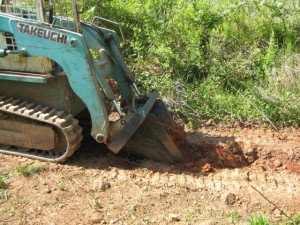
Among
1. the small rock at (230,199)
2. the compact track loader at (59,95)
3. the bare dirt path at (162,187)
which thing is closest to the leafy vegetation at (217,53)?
the bare dirt path at (162,187)

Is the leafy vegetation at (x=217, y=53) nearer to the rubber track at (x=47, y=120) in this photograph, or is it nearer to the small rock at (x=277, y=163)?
the small rock at (x=277, y=163)

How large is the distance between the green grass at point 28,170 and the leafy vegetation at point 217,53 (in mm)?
2268

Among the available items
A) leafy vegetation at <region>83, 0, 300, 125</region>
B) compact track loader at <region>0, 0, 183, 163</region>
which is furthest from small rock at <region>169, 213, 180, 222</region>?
leafy vegetation at <region>83, 0, 300, 125</region>

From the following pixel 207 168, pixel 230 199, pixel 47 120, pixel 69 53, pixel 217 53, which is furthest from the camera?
pixel 217 53

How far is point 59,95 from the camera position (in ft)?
16.1

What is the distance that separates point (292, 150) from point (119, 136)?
7.46 feet

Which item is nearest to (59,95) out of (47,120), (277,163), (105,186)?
(47,120)

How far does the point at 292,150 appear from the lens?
5516mm

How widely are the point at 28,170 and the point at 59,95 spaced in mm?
888

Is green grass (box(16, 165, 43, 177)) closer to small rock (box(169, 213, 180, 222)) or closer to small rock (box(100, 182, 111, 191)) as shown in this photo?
small rock (box(100, 182, 111, 191))

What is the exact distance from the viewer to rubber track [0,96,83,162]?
4727 millimetres

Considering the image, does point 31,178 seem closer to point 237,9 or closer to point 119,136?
point 119,136

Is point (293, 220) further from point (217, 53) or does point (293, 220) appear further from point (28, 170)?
point (217, 53)

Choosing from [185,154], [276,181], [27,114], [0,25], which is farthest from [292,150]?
[0,25]
